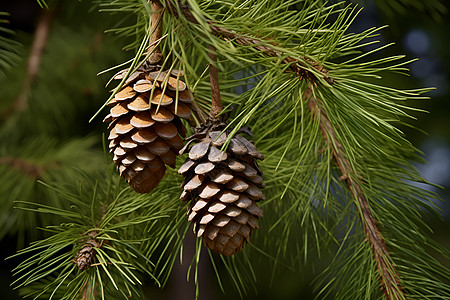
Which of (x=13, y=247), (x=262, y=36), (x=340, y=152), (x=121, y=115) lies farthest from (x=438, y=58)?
(x=13, y=247)

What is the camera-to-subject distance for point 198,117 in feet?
1.70

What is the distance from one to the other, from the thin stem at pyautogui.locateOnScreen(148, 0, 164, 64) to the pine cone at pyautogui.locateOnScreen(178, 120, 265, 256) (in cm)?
10

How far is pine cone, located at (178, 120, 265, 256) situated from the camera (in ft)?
1.50

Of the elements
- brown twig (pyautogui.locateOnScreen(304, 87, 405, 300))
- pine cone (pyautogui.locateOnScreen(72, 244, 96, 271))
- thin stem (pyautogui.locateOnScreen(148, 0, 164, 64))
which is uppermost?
thin stem (pyautogui.locateOnScreen(148, 0, 164, 64))

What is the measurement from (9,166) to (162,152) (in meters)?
0.69

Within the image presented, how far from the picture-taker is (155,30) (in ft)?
1.56

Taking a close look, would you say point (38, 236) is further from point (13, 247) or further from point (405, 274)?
point (405, 274)

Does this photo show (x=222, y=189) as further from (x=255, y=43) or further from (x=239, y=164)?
(x=255, y=43)

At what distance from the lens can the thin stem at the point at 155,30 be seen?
0.46 metres

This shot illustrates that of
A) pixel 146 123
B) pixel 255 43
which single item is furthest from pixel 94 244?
pixel 255 43

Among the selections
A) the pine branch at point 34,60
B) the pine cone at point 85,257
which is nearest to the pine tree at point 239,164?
the pine cone at point 85,257

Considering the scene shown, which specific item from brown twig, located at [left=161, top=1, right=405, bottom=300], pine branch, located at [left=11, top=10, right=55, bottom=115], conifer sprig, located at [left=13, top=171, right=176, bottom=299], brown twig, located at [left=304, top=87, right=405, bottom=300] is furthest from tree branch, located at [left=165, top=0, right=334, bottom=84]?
pine branch, located at [left=11, top=10, right=55, bottom=115]

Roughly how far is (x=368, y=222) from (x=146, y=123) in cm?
35

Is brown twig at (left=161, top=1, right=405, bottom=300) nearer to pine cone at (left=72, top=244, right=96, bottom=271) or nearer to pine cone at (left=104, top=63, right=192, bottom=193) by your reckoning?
pine cone at (left=104, top=63, right=192, bottom=193)
